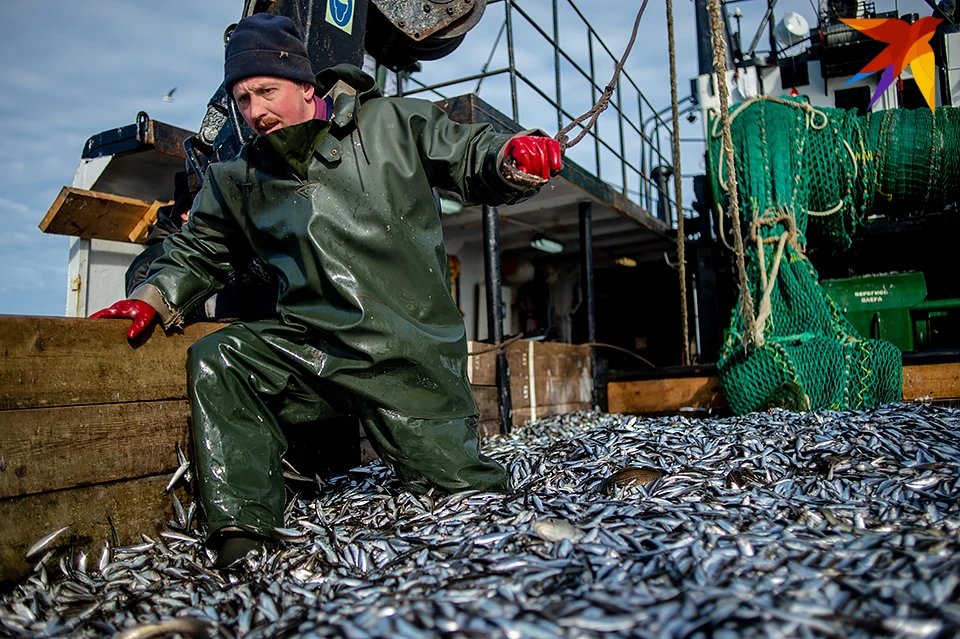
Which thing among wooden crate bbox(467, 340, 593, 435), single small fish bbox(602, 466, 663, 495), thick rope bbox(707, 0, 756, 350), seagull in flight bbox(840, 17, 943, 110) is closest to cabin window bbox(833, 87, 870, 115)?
seagull in flight bbox(840, 17, 943, 110)

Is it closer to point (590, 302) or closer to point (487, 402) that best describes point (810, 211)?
point (590, 302)

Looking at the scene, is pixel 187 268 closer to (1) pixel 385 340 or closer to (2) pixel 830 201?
(1) pixel 385 340

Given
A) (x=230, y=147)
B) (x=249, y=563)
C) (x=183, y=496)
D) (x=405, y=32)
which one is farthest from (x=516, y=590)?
(x=405, y=32)

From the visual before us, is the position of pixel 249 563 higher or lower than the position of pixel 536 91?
lower

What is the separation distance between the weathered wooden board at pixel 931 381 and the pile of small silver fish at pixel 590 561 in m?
2.66

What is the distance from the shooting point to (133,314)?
127 inches

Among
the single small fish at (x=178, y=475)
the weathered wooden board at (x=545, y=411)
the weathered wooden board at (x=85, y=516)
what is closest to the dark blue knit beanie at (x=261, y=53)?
the single small fish at (x=178, y=475)

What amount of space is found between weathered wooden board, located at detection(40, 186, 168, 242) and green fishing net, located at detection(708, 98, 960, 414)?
6.04 meters

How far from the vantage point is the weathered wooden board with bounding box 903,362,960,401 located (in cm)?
619

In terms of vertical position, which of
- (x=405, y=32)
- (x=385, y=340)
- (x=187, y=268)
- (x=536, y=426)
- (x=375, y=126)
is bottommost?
(x=536, y=426)

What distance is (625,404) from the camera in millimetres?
7523

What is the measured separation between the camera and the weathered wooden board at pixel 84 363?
284 centimetres

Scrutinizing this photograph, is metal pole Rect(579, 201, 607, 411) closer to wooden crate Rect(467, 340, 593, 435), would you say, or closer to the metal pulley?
wooden crate Rect(467, 340, 593, 435)

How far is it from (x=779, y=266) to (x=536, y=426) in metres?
2.74
